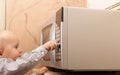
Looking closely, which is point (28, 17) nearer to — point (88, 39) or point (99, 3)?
point (99, 3)

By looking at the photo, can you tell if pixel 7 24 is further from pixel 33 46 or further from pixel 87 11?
pixel 87 11

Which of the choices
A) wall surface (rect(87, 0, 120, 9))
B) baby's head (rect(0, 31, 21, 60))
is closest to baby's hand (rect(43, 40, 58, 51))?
baby's head (rect(0, 31, 21, 60))

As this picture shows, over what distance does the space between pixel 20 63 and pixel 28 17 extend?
74 cm

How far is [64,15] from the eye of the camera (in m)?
0.96

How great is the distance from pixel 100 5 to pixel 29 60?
2.60ft

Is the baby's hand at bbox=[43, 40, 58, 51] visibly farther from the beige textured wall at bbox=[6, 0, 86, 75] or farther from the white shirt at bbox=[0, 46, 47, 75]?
the beige textured wall at bbox=[6, 0, 86, 75]

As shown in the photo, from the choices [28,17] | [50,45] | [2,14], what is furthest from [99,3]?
[50,45]

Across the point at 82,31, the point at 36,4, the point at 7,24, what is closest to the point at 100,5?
the point at 36,4

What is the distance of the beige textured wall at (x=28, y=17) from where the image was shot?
1.62 metres

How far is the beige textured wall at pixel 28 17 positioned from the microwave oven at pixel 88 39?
64 centimetres

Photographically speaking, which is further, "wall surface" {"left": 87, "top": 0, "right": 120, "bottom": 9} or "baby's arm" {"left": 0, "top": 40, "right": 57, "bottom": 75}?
"wall surface" {"left": 87, "top": 0, "right": 120, "bottom": 9}

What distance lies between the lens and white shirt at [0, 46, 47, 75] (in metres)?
0.92

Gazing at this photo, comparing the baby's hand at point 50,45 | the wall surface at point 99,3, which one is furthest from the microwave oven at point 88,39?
the wall surface at point 99,3

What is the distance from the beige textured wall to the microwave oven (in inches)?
25.1
